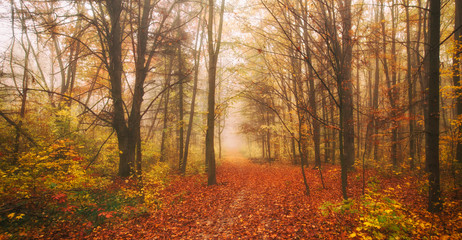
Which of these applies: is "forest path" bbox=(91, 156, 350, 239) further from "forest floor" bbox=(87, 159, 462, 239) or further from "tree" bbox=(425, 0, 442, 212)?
"tree" bbox=(425, 0, 442, 212)

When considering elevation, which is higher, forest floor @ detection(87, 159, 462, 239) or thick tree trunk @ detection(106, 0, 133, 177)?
thick tree trunk @ detection(106, 0, 133, 177)

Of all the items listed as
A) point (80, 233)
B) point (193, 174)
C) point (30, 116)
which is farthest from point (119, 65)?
point (193, 174)

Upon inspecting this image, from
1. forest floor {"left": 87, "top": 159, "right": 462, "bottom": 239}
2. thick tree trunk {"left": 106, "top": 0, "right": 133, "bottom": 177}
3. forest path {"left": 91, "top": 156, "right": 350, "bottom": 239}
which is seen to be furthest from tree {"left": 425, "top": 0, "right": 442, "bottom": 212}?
thick tree trunk {"left": 106, "top": 0, "right": 133, "bottom": 177}

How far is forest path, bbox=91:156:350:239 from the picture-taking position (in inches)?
189

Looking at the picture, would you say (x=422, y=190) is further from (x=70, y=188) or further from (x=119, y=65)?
(x=119, y=65)

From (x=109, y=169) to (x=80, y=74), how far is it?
22.7 ft

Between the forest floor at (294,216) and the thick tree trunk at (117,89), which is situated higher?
the thick tree trunk at (117,89)

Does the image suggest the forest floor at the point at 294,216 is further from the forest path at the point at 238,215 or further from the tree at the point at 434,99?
the tree at the point at 434,99

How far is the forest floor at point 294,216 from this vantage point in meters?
3.88

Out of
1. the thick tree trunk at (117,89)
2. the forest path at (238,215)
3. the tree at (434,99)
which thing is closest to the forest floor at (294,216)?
the forest path at (238,215)

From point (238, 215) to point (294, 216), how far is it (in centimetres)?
176

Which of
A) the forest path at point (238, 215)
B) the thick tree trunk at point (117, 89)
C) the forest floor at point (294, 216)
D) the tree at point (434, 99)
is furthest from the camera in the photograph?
the thick tree trunk at point (117, 89)

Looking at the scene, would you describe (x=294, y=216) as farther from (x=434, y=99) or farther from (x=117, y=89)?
(x=117, y=89)

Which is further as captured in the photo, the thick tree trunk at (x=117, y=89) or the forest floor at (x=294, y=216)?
the thick tree trunk at (x=117, y=89)
